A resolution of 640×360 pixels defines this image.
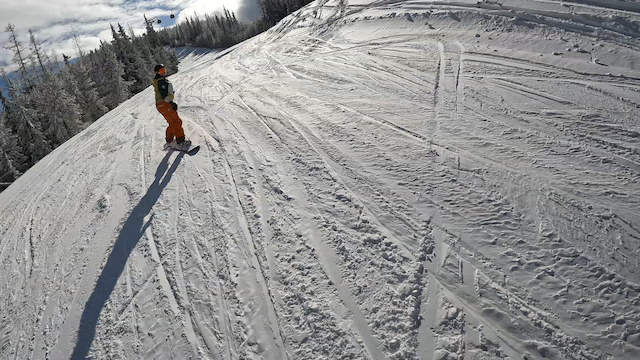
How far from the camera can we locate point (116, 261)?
4.48 meters

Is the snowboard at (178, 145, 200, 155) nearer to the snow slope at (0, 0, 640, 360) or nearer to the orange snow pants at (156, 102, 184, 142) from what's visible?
the snow slope at (0, 0, 640, 360)

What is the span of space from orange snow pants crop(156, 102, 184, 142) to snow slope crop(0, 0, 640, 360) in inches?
19.4

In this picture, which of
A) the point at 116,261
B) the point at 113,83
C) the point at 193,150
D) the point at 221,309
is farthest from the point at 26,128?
the point at 221,309

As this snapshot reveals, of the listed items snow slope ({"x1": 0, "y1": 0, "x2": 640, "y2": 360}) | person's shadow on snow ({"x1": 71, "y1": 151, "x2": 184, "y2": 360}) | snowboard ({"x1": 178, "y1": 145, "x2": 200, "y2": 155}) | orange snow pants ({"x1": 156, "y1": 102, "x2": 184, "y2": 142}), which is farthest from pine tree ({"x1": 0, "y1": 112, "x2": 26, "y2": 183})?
person's shadow on snow ({"x1": 71, "y1": 151, "x2": 184, "y2": 360})

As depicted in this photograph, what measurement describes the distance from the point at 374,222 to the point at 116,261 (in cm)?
354

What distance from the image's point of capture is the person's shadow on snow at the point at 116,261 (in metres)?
3.63

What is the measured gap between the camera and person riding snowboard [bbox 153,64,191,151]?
658 centimetres

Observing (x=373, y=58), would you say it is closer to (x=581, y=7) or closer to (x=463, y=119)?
(x=463, y=119)

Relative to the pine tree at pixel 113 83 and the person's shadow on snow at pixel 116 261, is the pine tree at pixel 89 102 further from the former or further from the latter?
the person's shadow on snow at pixel 116 261

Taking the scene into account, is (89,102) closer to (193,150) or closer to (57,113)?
(57,113)

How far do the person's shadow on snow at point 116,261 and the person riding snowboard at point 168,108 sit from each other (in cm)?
81

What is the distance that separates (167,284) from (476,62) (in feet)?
25.5

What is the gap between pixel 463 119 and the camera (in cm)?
588

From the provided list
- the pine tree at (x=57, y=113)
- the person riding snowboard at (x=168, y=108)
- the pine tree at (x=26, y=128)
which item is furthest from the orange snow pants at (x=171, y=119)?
the pine tree at (x=57, y=113)
